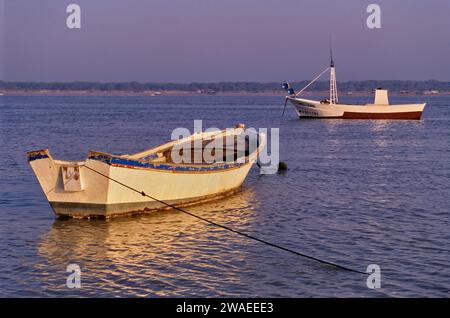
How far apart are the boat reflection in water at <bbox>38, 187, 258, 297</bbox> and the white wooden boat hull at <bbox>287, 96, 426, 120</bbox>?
205ft

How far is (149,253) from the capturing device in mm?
16250

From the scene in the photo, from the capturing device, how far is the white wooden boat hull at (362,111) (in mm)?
81438

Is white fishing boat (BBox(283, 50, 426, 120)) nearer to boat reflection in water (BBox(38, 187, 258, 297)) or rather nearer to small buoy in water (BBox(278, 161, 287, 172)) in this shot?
small buoy in water (BBox(278, 161, 287, 172))

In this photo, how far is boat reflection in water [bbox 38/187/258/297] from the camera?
45.0 ft

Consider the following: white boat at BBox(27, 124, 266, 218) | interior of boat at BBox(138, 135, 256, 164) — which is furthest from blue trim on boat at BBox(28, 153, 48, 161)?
interior of boat at BBox(138, 135, 256, 164)

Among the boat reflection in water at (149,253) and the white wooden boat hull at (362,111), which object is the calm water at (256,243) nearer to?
the boat reflection in water at (149,253)

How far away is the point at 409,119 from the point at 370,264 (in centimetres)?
7202

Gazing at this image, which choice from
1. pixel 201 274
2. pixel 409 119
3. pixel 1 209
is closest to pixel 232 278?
pixel 201 274

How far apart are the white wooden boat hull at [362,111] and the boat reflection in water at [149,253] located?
6248cm

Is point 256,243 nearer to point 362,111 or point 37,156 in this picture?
point 37,156

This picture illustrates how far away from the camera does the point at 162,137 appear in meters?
55.7

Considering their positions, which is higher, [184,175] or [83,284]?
[184,175]

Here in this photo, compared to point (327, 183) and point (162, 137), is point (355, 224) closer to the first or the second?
point (327, 183)

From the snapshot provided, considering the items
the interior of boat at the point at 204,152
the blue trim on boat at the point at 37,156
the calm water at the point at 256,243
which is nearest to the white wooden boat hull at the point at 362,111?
the interior of boat at the point at 204,152
